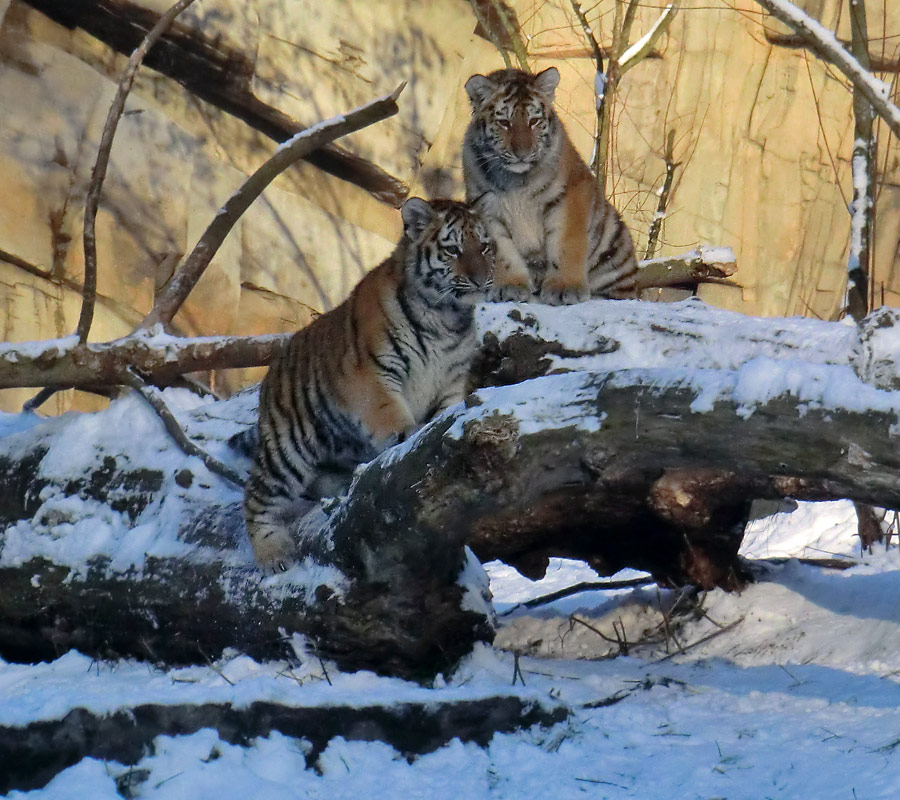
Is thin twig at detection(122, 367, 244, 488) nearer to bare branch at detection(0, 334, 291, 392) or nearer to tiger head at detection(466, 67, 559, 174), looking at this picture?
bare branch at detection(0, 334, 291, 392)

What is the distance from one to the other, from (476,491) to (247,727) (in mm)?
828

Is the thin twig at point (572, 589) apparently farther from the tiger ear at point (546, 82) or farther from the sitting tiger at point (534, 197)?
the tiger ear at point (546, 82)

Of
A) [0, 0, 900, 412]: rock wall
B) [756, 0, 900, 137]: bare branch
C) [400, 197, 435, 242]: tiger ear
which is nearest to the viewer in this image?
[400, 197, 435, 242]: tiger ear

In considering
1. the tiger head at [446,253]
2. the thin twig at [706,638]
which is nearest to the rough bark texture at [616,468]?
the thin twig at [706,638]

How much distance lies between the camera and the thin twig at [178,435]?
12.7 feet

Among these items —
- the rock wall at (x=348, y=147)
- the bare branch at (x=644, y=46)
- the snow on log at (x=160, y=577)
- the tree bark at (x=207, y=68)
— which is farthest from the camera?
the tree bark at (x=207, y=68)

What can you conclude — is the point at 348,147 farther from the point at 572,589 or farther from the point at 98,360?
the point at 572,589

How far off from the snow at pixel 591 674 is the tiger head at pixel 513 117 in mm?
881

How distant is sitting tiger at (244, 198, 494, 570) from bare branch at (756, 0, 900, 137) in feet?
5.14

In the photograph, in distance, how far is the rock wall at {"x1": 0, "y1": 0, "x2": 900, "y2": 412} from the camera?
834cm

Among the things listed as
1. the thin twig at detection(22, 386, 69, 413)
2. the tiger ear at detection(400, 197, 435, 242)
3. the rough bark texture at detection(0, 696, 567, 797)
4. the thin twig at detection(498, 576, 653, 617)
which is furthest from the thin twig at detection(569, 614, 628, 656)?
the thin twig at detection(22, 386, 69, 413)

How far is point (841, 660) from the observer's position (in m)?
3.10

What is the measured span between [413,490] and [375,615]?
432 mm

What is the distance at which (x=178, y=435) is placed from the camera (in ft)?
13.0
